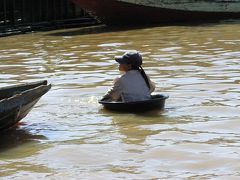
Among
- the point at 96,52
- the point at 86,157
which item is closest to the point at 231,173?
the point at 86,157

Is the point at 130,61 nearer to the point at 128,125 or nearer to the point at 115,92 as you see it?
the point at 115,92

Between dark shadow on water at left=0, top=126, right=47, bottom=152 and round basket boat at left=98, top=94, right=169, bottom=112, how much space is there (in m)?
1.24

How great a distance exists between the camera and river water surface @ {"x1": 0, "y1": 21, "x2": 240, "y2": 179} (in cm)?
564

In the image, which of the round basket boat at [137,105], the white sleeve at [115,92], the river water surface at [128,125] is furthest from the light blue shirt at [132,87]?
the river water surface at [128,125]

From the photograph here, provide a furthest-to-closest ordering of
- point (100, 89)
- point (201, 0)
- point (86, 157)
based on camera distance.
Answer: point (201, 0)
point (100, 89)
point (86, 157)

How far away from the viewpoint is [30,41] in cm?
2019

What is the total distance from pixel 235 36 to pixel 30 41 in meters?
6.71

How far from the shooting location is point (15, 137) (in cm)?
702

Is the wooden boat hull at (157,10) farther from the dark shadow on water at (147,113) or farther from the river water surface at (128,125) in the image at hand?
the dark shadow on water at (147,113)

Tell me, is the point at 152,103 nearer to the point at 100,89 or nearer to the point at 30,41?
the point at 100,89

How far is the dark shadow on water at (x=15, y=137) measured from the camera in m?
6.69

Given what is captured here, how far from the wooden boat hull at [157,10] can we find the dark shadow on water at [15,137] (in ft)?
59.6

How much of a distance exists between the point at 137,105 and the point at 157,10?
18.1 metres

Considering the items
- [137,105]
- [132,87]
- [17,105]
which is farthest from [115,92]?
[17,105]
